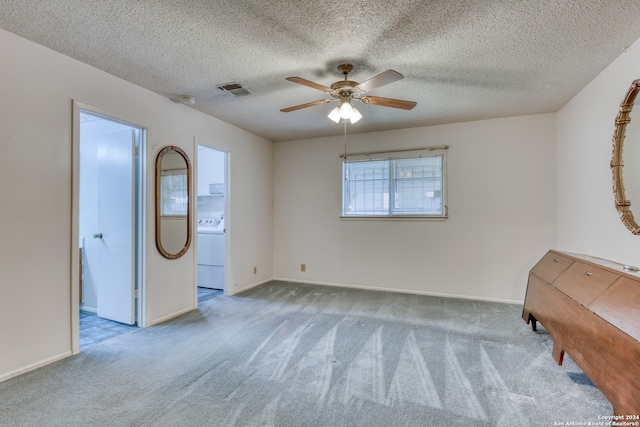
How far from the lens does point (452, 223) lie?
4184 mm

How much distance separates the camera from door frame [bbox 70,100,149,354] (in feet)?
8.04

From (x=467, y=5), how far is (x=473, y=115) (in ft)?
7.52

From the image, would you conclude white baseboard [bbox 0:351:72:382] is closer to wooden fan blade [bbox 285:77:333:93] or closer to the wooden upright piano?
wooden fan blade [bbox 285:77:333:93]

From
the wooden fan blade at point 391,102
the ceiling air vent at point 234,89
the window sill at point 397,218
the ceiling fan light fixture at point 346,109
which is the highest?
the ceiling air vent at point 234,89

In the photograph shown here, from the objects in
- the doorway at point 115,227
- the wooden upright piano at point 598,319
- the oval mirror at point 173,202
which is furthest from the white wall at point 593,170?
the doorway at point 115,227

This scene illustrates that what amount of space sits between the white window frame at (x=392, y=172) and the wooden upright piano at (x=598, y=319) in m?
1.61

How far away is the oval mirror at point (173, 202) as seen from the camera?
323 centimetres

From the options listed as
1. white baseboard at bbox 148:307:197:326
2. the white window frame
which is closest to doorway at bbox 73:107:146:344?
white baseboard at bbox 148:307:197:326

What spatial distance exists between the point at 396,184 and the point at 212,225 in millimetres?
3038

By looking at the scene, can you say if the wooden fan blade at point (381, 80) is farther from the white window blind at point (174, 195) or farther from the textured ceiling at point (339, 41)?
the white window blind at point (174, 195)

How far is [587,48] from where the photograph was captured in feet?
7.42

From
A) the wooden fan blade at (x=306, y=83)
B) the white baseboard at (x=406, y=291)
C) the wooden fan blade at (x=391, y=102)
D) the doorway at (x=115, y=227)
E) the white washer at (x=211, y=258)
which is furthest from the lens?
the white washer at (x=211, y=258)

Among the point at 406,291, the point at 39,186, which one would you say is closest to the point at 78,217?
the point at 39,186

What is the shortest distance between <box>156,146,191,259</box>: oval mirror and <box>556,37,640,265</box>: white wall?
4.07 metres
